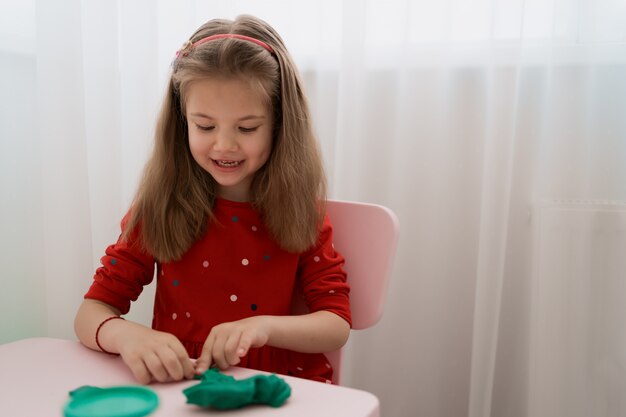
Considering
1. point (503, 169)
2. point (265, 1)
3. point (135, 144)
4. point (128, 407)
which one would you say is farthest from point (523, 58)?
point (128, 407)

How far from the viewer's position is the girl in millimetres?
931

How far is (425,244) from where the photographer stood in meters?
1.40

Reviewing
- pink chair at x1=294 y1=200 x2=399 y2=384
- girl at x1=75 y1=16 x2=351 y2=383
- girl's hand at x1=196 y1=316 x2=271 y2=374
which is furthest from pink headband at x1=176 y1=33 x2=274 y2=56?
girl's hand at x1=196 y1=316 x2=271 y2=374

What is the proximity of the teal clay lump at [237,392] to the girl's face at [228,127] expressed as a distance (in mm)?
396

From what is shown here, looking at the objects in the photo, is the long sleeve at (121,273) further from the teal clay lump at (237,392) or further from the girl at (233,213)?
the teal clay lump at (237,392)

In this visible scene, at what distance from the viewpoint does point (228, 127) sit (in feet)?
3.02

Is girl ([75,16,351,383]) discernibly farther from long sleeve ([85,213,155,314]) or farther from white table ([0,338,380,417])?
white table ([0,338,380,417])

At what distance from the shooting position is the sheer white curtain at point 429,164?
4.15ft

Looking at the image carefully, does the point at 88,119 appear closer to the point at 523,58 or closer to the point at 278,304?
the point at 278,304

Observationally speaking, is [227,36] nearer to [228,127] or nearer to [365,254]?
[228,127]

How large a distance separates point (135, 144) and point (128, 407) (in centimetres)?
103

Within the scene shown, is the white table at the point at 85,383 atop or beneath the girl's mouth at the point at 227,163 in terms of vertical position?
beneath

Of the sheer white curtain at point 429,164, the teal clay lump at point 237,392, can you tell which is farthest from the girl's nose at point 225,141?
the sheer white curtain at point 429,164

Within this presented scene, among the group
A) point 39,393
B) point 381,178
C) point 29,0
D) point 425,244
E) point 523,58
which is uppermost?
point 29,0
